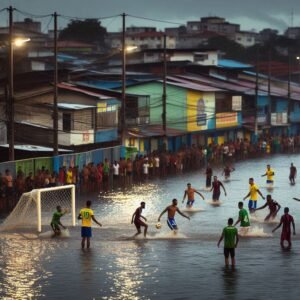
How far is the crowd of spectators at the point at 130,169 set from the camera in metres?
44.9

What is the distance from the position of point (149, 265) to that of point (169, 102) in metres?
55.9

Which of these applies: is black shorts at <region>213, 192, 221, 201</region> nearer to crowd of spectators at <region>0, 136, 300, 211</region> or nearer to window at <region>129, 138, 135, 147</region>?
crowd of spectators at <region>0, 136, 300, 211</region>

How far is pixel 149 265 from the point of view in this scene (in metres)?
29.0

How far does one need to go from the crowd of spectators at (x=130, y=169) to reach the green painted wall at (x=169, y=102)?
13.7ft

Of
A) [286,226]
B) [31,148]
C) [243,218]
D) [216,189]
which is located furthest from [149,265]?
[31,148]

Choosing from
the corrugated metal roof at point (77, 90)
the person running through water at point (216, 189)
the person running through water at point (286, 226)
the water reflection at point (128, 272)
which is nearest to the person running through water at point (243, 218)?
the person running through water at point (286, 226)

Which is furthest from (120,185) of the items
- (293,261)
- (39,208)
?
(293,261)

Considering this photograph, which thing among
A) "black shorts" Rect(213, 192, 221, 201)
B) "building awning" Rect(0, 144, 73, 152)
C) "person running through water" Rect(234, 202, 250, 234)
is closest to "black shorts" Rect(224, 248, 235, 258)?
"person running through water" Rect(234, 202, 250, 234)

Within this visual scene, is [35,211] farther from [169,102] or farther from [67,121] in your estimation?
[169,102]

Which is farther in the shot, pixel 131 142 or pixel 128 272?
pixel 131 142

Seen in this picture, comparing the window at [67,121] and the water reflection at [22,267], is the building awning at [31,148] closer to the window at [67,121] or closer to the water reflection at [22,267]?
the window at [67,121]

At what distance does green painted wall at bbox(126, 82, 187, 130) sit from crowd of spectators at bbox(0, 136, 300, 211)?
418 centimetres

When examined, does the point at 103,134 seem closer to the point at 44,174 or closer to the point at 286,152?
the point at 44,174

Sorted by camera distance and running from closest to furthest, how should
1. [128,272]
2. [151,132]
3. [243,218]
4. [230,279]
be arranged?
[230,279] < [128,272] < [243,218] < [151,132]
